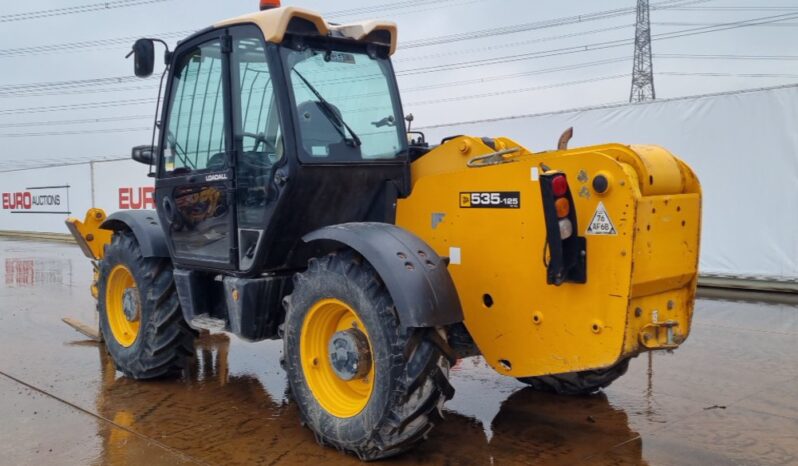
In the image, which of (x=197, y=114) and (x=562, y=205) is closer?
(x=562, y=205)

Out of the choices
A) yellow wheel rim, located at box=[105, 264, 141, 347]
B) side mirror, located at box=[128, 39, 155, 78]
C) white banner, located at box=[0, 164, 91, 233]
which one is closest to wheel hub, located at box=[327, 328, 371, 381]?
side mirror, located at box=[128, 39, 155, 78]

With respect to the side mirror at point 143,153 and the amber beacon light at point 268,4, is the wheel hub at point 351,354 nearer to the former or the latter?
the amber beacon light at point 268,4

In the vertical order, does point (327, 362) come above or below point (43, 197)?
below

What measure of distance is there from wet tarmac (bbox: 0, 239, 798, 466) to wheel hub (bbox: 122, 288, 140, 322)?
20.9 inches

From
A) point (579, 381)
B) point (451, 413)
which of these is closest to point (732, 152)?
point (579, 381)

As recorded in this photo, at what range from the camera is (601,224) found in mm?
3627

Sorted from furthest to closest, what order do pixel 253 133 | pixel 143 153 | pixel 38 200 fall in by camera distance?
1. pixel 38 200
2. pixel 143 153
3. pixel 253 133

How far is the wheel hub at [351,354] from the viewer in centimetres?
398

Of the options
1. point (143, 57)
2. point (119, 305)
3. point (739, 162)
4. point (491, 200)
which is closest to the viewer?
point (491, 200)

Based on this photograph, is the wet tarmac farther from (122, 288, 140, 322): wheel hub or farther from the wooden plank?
(122, 288, 140, 322): wheel hub

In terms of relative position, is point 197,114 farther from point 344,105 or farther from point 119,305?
point 119,305

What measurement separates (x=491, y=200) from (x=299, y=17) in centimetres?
169

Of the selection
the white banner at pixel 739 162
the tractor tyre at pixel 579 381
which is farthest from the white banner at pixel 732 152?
the tractor tyre at pixel 579 381

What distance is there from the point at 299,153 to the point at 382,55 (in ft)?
3.71
